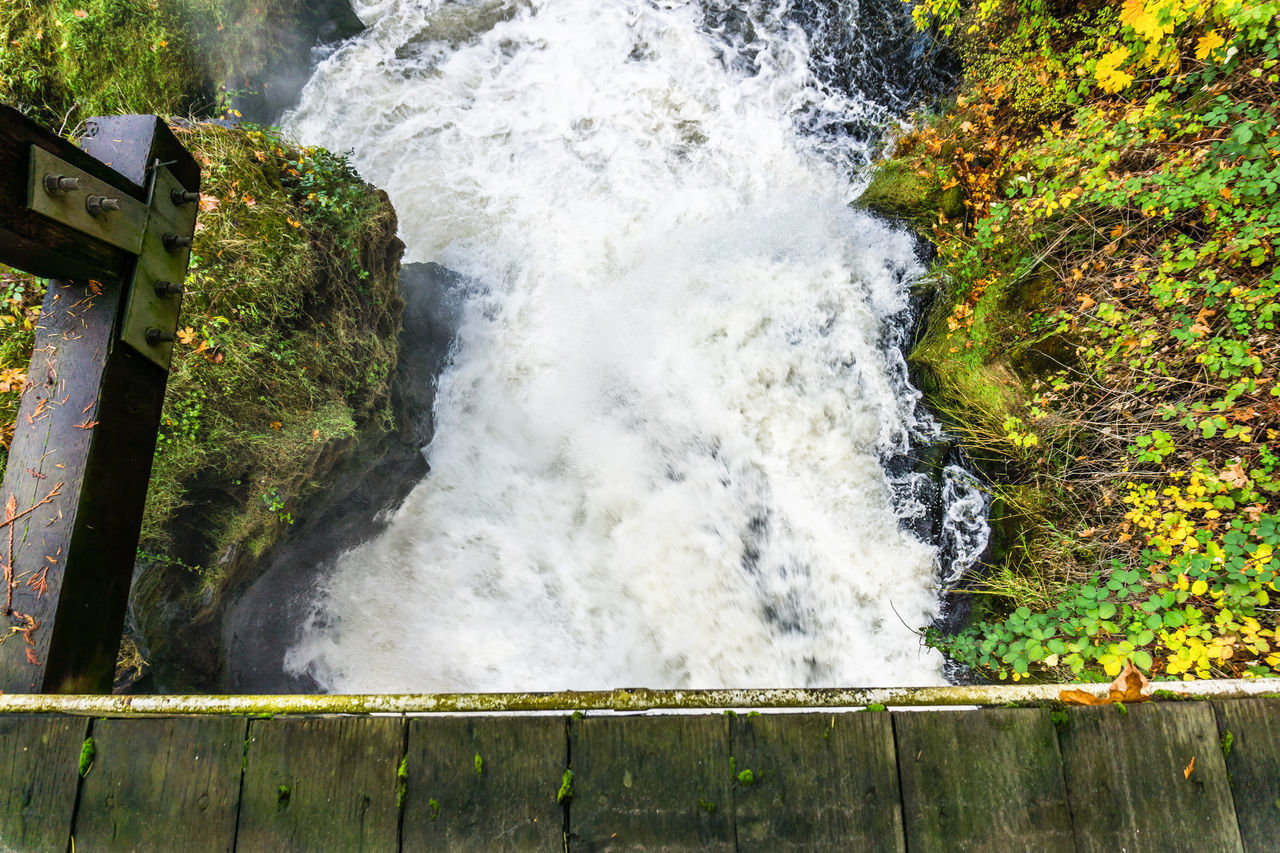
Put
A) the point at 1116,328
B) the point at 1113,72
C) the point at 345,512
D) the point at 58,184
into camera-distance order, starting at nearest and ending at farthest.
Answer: the point at 58,184 → the point at 1116,328 → the point at 1113,72 → the point at 345,512

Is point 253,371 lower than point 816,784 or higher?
higher

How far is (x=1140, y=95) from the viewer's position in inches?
182

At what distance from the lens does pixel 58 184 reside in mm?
1438

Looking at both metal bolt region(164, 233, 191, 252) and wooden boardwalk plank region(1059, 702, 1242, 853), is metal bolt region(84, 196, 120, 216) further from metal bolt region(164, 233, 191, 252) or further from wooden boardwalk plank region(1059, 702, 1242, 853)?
wooden boardwalk plank region(1059, 702, 1242, 853)

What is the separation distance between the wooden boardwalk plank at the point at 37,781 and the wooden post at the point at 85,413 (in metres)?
0.16

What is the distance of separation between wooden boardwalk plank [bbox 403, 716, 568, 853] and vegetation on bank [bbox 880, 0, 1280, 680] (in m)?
2.89

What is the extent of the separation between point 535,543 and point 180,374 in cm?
346

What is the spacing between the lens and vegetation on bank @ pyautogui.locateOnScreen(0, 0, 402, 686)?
13.4 ft

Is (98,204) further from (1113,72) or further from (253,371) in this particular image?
(1113,72)

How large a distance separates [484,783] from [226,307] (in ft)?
13.4

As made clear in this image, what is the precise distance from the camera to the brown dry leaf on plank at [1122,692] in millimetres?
1694

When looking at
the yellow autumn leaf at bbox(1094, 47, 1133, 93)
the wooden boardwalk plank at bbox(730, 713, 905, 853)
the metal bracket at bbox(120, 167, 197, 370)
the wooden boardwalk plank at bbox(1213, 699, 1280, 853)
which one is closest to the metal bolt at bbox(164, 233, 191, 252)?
the metal bracket at bbox(120, 167, 197, 370)

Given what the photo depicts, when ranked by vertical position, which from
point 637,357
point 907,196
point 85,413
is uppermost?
point 907,196

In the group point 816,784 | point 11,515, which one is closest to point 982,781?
point 816,784
